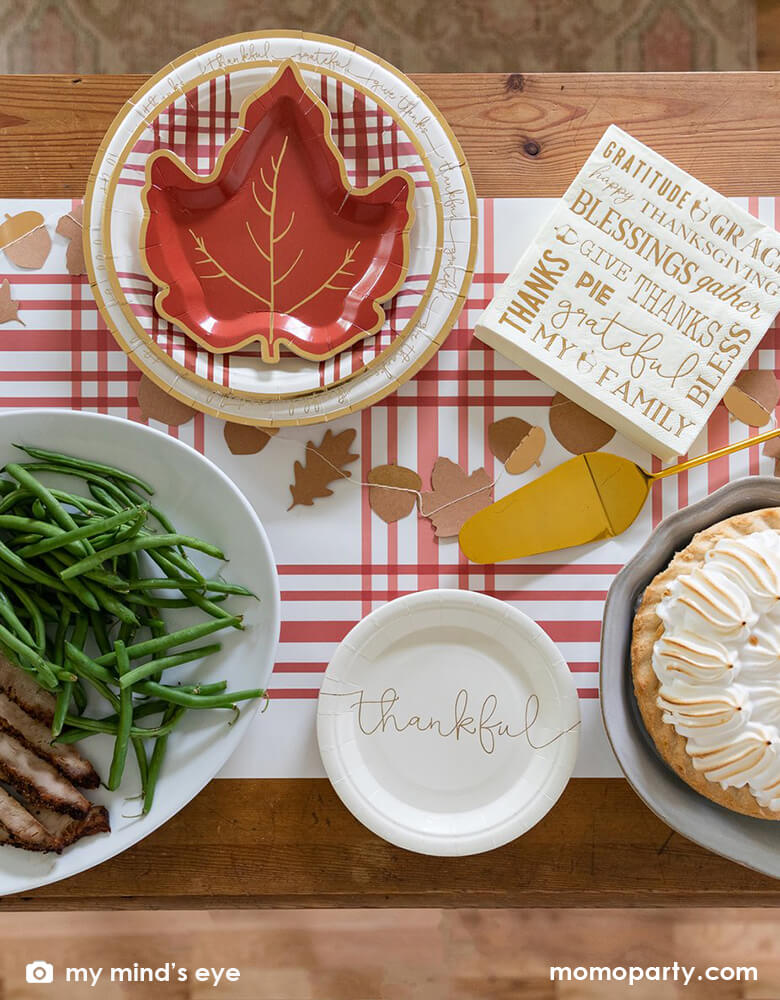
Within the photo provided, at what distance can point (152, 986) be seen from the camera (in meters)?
1.44

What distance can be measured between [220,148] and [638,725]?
869mm

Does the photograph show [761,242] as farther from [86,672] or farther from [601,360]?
[86,672]

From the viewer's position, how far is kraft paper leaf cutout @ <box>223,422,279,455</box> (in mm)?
1110

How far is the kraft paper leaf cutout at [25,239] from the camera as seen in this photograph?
110 cm

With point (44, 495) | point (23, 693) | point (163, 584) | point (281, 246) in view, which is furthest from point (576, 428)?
point (23, 693)

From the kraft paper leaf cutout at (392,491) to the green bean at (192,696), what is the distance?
0.28 meters

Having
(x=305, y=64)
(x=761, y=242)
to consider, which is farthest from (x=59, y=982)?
(x=761, y=242)

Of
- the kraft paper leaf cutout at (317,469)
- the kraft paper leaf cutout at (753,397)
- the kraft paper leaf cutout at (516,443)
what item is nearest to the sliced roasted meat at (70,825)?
the kraft paper leaf cutout at (317,469)

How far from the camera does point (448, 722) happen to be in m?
1.10

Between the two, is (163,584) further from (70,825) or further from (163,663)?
(70,825)

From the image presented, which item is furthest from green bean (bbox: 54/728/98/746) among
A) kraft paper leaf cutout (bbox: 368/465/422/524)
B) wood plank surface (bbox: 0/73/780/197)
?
wood plank surface (bbox: 0/73/780/197)

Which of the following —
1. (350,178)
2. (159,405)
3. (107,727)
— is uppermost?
(350,178)

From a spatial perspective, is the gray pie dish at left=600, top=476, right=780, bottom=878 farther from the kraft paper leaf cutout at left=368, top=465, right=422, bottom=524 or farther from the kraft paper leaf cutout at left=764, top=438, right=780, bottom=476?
the kraft paper leaf cutout at left=368, top=465, right=422, bottom=524

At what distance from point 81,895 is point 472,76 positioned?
1179 mm
